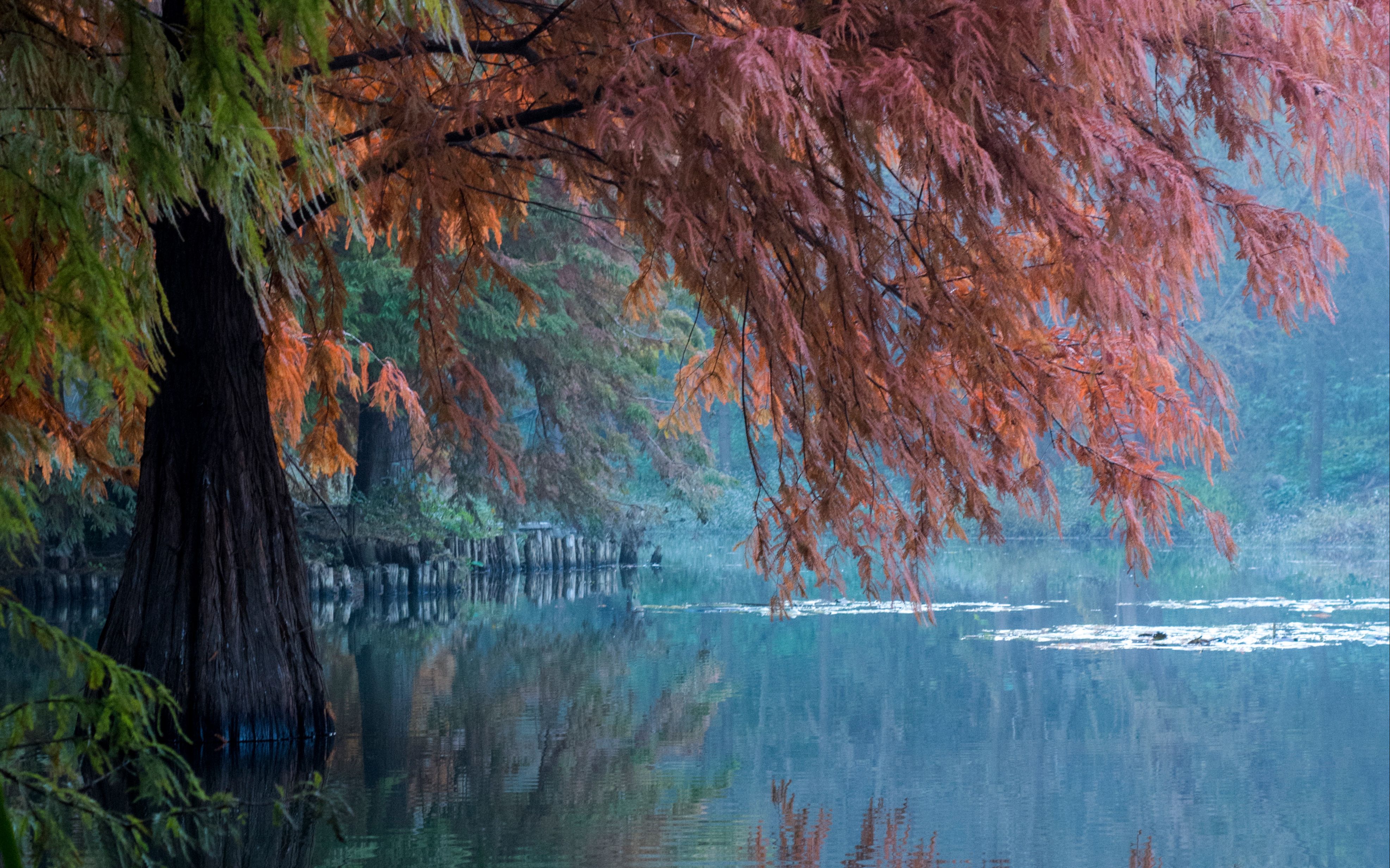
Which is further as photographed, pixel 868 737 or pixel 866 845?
pixel 868 737

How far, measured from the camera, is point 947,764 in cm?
657

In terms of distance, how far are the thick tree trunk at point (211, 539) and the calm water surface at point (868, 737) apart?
58cm

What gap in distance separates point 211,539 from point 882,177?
11.4 feet

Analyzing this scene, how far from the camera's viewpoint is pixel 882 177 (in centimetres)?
559

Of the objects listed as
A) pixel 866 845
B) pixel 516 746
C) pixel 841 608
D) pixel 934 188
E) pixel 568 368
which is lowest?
pixel 866 845

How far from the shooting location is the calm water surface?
17.2ft

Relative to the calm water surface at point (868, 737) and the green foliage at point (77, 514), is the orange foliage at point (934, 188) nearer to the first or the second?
the calm water surface at point (868, 737)

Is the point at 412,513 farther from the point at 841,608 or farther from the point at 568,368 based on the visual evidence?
the point at 841,608

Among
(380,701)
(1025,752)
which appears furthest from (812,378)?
(380,701)

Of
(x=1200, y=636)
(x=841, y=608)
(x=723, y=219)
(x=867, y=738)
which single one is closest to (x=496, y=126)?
(x=723, y=219)

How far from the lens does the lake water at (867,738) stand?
523 cm

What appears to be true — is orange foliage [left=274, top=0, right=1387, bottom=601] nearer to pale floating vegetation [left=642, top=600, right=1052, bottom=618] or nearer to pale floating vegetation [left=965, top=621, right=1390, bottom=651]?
pale floating vegetation [left=965, top=621, right=1390, bottom=651]

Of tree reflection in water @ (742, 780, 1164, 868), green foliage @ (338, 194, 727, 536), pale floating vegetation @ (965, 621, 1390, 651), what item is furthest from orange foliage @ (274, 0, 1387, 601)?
green foliage @ (338, 194, 727, 536)

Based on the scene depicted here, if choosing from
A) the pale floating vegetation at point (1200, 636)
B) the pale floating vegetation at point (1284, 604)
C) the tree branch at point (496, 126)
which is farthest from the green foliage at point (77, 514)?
the pale floating vegetation at point (1284, 604)
